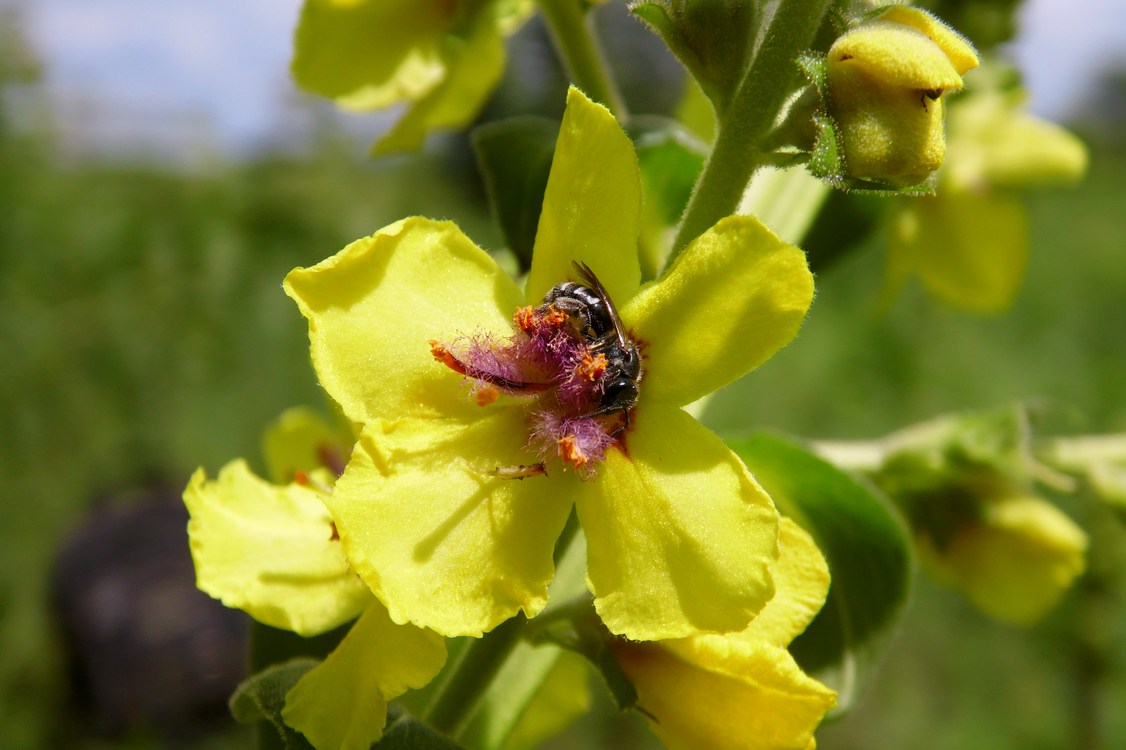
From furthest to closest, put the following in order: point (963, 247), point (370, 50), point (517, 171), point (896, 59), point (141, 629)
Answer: point (141, 629) < point (963, 247) < point (370, 50) < point (517, 171) < point (896, 59)

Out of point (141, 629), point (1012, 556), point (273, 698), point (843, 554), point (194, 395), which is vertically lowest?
point (141, 629)

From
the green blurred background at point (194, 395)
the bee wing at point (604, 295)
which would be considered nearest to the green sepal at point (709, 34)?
the bee wing at point (604, 295)

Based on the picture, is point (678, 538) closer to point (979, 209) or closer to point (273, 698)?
point (273, 698)

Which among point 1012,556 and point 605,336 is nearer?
point 605,336

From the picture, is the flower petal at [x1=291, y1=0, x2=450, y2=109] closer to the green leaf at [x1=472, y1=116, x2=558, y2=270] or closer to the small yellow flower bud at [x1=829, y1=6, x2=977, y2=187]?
the green leaf at [x1=472, y1=116, x2=558, y2=270]

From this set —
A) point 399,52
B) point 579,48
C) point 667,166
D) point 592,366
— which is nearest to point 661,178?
point 667,166

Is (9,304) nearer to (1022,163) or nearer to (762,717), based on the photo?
(1022,163)

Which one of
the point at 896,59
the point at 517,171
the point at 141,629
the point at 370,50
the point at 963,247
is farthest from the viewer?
the point at 141,629
